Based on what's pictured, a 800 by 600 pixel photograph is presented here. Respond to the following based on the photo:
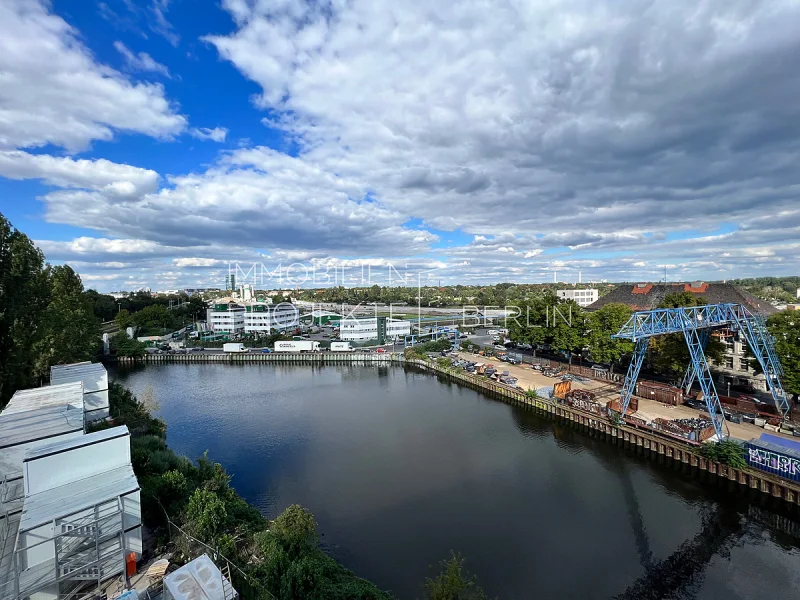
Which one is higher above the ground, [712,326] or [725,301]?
[725,301]

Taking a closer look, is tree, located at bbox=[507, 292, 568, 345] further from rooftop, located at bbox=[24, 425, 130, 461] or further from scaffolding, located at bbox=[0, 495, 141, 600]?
scaffolding, located at bbox=[0, 495, 141, 600]

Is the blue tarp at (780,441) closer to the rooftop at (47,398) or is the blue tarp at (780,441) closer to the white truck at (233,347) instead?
the rooftop at (47,398)

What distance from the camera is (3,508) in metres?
7.22

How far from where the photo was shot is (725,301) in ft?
76.1

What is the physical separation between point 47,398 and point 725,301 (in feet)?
107

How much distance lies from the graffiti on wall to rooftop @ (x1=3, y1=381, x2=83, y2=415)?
65.2 feet

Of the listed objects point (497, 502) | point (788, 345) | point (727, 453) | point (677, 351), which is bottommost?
point (497, 502)

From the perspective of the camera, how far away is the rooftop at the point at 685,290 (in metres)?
22.7

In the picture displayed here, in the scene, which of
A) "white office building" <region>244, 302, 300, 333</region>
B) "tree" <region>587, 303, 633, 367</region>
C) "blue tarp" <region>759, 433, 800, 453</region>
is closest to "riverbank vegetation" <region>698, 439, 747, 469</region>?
"blue tarp" <region>759, 433, 800, 453</region>

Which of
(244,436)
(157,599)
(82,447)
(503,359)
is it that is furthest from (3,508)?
(503,359)

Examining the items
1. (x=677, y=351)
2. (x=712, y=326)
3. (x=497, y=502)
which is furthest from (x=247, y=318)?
(x=712, y=326)

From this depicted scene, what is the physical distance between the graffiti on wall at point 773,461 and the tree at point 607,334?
955 centimetres

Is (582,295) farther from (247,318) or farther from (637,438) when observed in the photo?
(247,318)

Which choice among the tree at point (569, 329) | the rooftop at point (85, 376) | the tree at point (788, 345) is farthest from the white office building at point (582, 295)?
the rooftop at point (85, 376)
